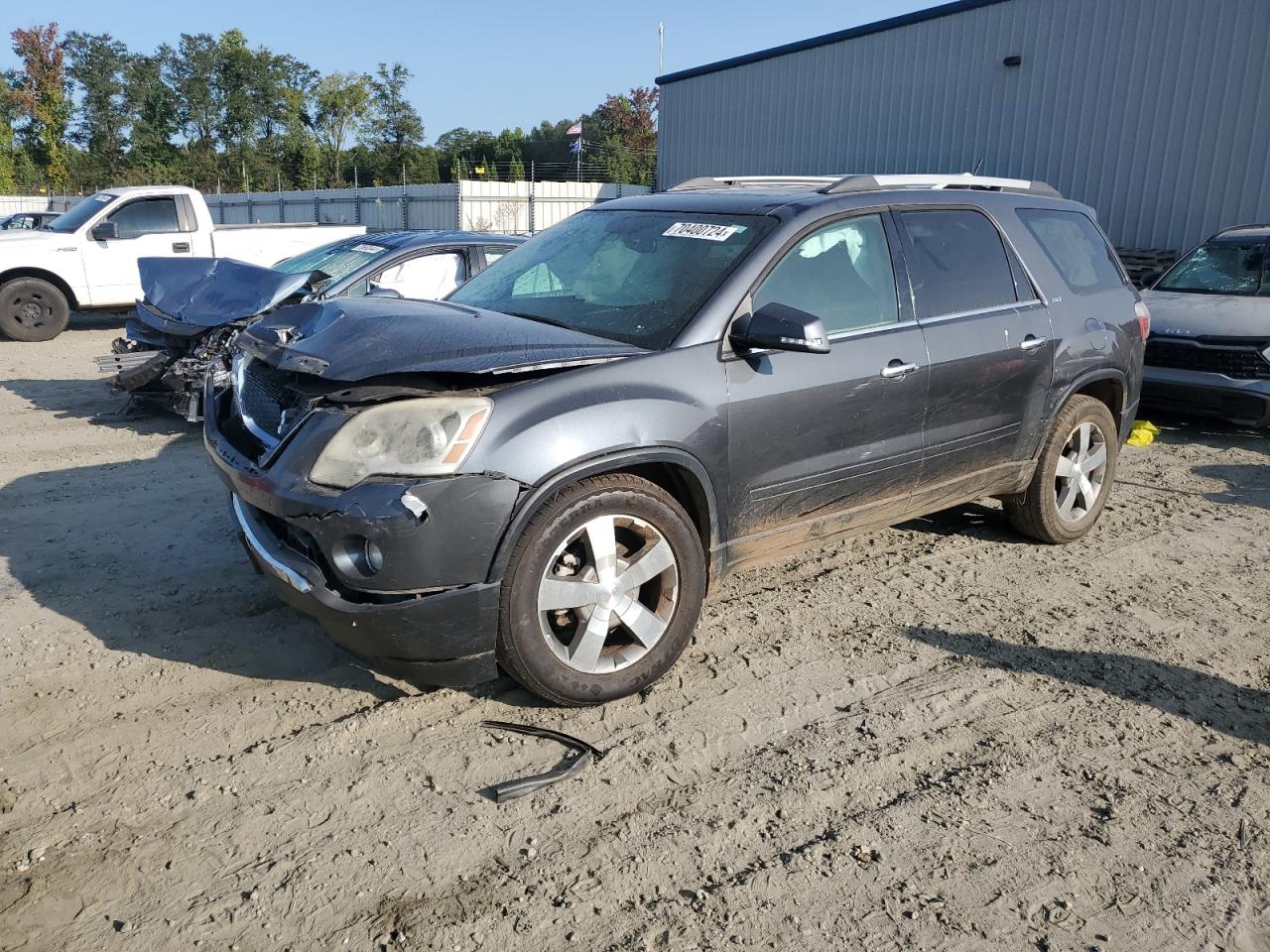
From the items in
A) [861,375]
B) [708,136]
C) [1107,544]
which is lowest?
[1107,544]

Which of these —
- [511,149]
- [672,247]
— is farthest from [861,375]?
[511,149]

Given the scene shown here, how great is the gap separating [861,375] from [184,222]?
11964 millimetres

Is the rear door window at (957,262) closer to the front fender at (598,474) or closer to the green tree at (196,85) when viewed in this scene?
the front fender at (598,474)

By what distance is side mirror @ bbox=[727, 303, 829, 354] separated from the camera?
3621 mm

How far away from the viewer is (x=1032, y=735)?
3.53 meters

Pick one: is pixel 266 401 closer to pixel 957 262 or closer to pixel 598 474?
pixel 598 474

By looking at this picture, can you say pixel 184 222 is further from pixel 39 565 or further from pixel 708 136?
pixel 708 136

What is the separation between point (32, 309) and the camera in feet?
40.8

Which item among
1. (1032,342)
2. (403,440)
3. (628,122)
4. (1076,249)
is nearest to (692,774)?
(403,440)

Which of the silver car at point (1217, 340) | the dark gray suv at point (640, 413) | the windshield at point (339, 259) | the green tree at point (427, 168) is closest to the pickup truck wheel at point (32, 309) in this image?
the windshield at point (339, 259)

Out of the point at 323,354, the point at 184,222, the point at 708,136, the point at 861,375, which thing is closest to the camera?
the point at 323,354

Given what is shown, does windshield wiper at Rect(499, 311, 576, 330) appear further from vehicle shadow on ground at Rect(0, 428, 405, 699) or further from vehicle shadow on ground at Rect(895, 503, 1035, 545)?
vehicle shadow on ground at Rect(895, 503, 1035, 545)

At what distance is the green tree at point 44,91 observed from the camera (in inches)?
2181

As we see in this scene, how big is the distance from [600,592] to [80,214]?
41.2 ft
